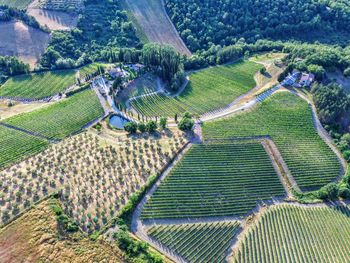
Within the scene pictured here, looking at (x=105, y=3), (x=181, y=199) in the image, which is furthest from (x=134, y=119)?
(x=105, y=3)

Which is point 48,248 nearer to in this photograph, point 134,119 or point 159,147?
point 159,147

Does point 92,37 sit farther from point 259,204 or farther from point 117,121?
point 259,204

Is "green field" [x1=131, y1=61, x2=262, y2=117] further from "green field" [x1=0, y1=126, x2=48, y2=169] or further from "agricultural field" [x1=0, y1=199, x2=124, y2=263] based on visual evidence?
"agricultural field" [x1=0, y1=199, x2=124, y2=263]

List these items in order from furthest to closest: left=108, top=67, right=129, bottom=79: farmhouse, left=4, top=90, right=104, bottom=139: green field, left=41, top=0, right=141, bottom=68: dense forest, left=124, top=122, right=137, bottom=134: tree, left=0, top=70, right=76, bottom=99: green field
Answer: left=41, top=0, right=141, bottom=68: dense forest, left=108, top=67, right=129, bottom=79: farmhouse, left=0, top=70, right=76, bottom=99: green field, left=4, top=90, right=104, bottom=139: green field, left=124, top=122, right=137, bottom=134: tree

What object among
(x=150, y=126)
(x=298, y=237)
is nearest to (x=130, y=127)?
(x=150, y=126)

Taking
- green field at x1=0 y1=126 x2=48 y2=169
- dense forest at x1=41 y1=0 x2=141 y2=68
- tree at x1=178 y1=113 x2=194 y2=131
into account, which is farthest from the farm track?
dense forest at x1=41 y1=0 x2=141 y2=68

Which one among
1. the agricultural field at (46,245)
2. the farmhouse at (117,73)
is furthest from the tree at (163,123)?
the agricultural field at (46,245)
